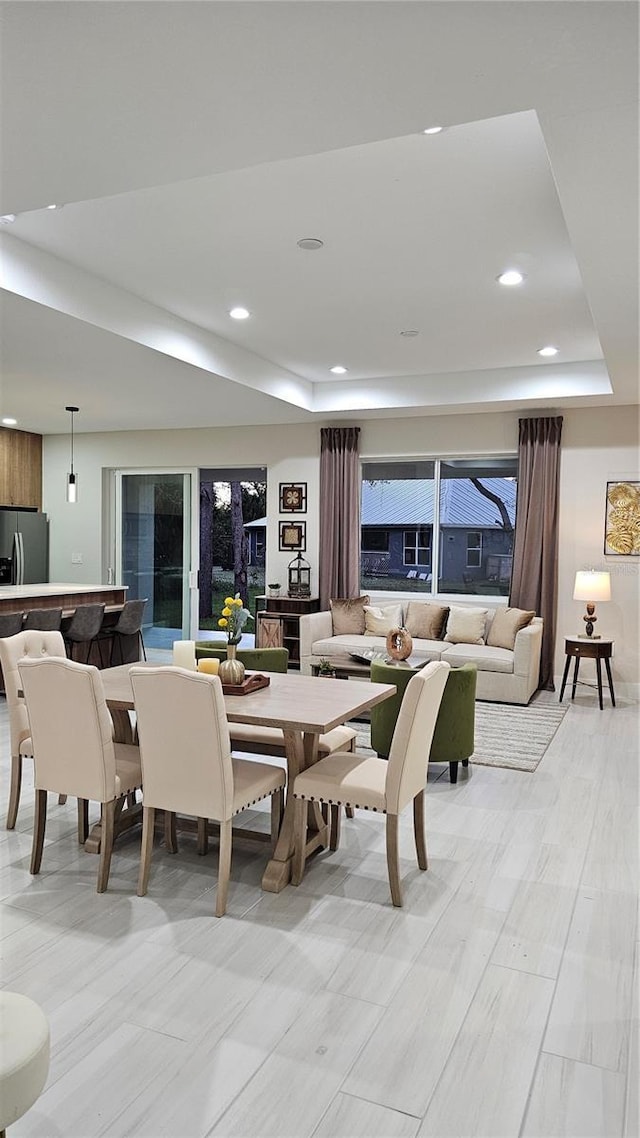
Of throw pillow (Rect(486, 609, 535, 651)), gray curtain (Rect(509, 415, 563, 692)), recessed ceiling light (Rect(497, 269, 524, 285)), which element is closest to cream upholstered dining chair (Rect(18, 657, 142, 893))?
recessed ceiling light (Rect(497, 269, 524, 285))

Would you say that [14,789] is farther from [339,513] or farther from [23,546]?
[23,546]

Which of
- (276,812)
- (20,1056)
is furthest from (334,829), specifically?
(20,1056)

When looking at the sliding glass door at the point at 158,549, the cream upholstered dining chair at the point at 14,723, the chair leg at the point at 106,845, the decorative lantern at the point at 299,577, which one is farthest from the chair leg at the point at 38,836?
the sliding glass door at the point at 158,549

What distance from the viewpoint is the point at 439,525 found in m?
8.23

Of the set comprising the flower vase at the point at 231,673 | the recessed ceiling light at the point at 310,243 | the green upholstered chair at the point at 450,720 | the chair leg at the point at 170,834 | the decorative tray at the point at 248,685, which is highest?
the recessed ceiling light at the point at 310,243

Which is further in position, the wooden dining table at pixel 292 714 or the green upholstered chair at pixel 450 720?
the green upholstered chair at pixel 450 720

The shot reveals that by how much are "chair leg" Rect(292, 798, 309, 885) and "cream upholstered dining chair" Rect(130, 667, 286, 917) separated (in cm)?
19

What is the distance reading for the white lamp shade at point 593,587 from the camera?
268 inches

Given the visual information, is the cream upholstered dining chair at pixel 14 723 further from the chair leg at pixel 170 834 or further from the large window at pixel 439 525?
the large window at pixel 439 525

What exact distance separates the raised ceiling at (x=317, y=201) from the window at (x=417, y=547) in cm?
147

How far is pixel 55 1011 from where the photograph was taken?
7.62ft

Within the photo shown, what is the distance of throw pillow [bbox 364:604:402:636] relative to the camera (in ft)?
25.3

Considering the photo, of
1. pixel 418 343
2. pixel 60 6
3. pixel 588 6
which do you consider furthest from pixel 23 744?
pixel 418 343

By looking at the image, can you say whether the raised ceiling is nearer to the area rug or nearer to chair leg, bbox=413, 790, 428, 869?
chair leg, bbox=413, 790, 428, 869
